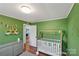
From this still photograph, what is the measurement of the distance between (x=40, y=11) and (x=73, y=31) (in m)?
0.55

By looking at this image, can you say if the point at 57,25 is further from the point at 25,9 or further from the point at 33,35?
the point at 25,9

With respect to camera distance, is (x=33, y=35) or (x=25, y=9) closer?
(x=25, y=9)

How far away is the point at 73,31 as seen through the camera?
1.31 m

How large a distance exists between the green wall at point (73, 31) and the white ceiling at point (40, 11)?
76mm

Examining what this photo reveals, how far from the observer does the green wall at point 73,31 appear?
125 centimetres

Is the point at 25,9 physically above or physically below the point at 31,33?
above

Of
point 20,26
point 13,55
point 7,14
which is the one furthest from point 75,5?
point 13,55

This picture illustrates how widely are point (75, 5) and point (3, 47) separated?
114 centimetres

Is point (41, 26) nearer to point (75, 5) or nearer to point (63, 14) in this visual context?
point (63, 14)

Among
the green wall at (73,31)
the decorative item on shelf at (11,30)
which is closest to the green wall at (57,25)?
the green wall at (73,31)

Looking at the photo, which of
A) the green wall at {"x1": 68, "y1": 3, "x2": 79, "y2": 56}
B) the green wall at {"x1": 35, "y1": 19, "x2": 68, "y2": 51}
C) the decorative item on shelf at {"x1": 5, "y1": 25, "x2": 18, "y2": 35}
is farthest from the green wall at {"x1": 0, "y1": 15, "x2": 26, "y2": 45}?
the green wall at {"x1": 68, "y1": 3, "x2": 79, "y2": 56}

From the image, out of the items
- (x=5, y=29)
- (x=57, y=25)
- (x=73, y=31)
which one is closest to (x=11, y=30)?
(x=5, y=29)

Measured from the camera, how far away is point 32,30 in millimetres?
1445

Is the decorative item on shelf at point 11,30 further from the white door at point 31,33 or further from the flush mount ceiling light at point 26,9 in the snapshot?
the flush mount ceiling light at point 26,9
